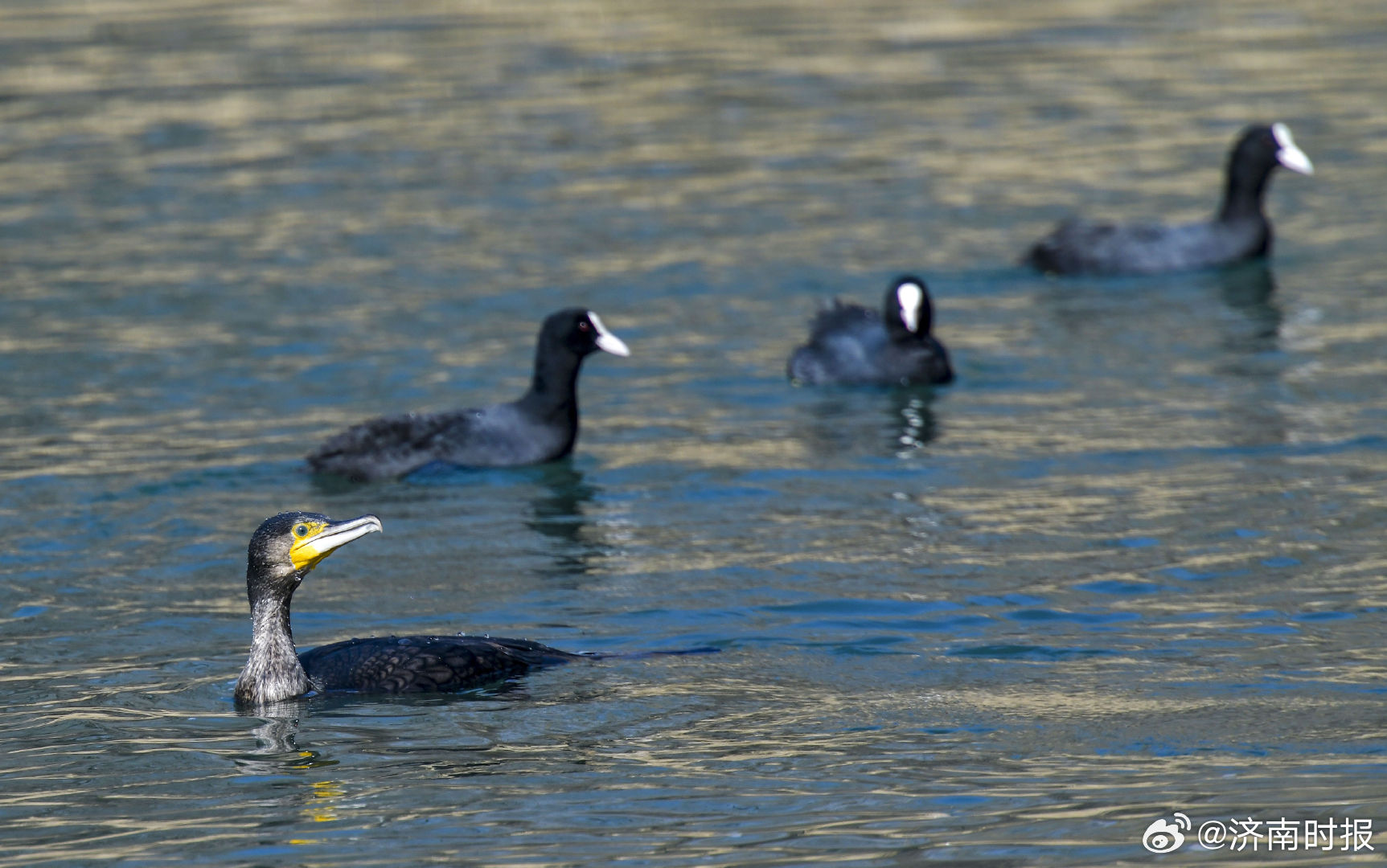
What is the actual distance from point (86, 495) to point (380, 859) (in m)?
6.43

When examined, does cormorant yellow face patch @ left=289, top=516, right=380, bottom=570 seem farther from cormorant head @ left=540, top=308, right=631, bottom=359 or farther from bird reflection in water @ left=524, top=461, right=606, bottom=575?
cormorant head @ left=540, top=308, right=631, bottom=359

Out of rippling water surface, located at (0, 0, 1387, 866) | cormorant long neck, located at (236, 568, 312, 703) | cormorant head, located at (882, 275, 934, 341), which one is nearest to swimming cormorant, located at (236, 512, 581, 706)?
cormorant long neck, located at (236, 568, 312, 703)

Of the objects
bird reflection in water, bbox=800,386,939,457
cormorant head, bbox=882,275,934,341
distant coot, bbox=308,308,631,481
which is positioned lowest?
bird reflection in water, bbox=800,386,939,457

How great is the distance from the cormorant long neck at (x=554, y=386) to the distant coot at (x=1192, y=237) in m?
6.80

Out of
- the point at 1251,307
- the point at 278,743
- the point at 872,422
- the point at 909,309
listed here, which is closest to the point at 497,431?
the point at 872,422

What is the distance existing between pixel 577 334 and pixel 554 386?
0.44 metres

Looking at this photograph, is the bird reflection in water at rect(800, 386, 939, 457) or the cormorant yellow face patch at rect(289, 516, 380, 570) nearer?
the cormorant yellow face patch at rect(289, 516, 380, 570)

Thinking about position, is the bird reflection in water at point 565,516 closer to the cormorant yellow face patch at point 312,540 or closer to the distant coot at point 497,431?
the distant coot at point 497,431

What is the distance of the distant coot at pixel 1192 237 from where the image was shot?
19172 mm

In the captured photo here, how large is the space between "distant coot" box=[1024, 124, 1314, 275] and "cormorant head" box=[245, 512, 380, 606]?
11369 mm

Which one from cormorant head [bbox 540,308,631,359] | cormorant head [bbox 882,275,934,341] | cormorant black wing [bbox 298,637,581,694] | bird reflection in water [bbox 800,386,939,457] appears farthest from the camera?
cormorant head [bbox 882,275,934,341]

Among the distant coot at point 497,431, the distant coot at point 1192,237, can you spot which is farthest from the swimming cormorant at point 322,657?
the distant coot at point 1192,237

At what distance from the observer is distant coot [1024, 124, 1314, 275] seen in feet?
62.9

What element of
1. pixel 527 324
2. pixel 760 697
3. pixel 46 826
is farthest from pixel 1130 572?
pixel 527 324
